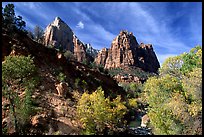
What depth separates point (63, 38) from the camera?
391ft

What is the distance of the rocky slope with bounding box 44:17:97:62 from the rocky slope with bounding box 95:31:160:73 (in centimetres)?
1664

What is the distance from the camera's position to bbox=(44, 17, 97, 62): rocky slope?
372 feet

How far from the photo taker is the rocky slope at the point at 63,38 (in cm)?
11338

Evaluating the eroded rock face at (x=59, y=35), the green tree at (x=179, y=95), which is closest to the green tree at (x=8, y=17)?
the green tree at (x=179, y=95)

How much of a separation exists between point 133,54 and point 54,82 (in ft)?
404

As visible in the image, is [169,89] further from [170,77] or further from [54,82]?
[54,82]

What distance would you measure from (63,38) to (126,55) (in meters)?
42.9

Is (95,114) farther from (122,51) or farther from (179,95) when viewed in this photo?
(122,51)

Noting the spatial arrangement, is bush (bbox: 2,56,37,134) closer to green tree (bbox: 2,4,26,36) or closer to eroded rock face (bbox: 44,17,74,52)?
green tree (bbox: 2,4,26,36)

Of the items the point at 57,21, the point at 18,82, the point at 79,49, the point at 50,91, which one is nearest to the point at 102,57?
the point at 79,49

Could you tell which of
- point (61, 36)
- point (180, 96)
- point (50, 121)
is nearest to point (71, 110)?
point (50, 121)

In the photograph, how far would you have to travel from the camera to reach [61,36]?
→ 387 feet

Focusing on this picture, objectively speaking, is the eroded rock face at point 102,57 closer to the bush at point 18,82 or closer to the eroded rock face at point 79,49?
the eroded rock face at point 79,49

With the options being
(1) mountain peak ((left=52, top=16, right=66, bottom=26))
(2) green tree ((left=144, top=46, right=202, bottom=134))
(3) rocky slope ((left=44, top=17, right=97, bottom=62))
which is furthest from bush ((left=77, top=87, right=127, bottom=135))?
(1) mountain peak ((left=52, top=16, right=66, bottom=26))
